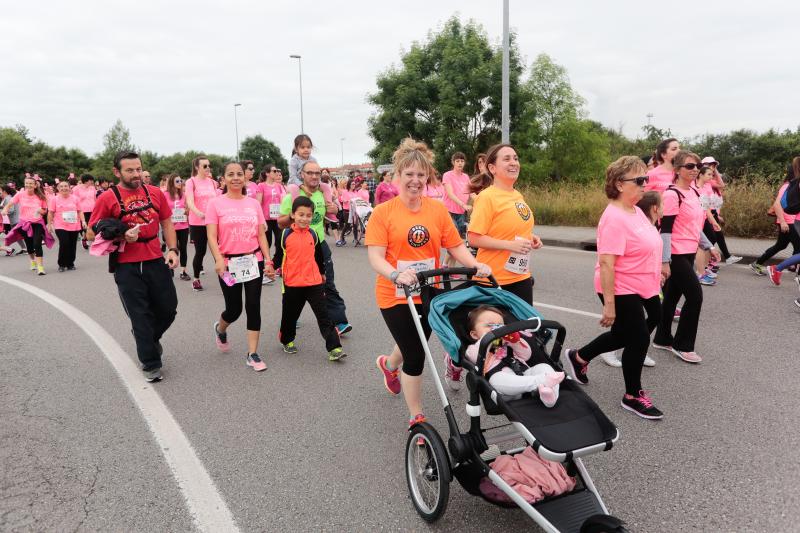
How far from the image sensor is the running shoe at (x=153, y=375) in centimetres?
483

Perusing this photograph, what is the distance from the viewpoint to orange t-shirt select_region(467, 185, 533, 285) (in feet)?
13.0

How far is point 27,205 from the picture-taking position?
12.3m

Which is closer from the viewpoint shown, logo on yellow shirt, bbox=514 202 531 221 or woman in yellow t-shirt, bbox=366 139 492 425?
woman in yellow t-shirt, bbox=366 139 492 425

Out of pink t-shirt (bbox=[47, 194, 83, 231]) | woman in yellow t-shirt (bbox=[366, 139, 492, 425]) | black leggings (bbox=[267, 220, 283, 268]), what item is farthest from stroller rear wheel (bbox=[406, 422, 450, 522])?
pink t-shirt (bbox=[47, 194, 83, 231])

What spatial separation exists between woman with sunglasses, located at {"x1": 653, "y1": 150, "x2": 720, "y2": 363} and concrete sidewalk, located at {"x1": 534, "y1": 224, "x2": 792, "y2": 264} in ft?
17.1

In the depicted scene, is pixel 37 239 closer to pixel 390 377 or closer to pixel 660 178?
pixel 390 377

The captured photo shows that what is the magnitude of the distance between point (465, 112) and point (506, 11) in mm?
12916

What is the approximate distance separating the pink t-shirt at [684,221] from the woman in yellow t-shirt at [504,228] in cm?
172

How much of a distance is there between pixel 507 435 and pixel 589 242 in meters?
10.5

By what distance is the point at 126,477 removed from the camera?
3223 millimetres

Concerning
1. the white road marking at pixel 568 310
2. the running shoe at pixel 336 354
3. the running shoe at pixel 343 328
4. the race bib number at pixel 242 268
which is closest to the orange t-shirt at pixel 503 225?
the running shoe at pixel 336 354

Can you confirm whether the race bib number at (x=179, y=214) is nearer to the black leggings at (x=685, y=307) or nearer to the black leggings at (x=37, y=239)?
the black leggings at (x=37, y=239)

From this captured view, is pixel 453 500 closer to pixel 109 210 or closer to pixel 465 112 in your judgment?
pixel 109 210

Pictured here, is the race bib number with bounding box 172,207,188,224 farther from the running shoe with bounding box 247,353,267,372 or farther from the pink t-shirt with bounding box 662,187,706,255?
the pink t-shirt with bounding box 662,187,706,255
